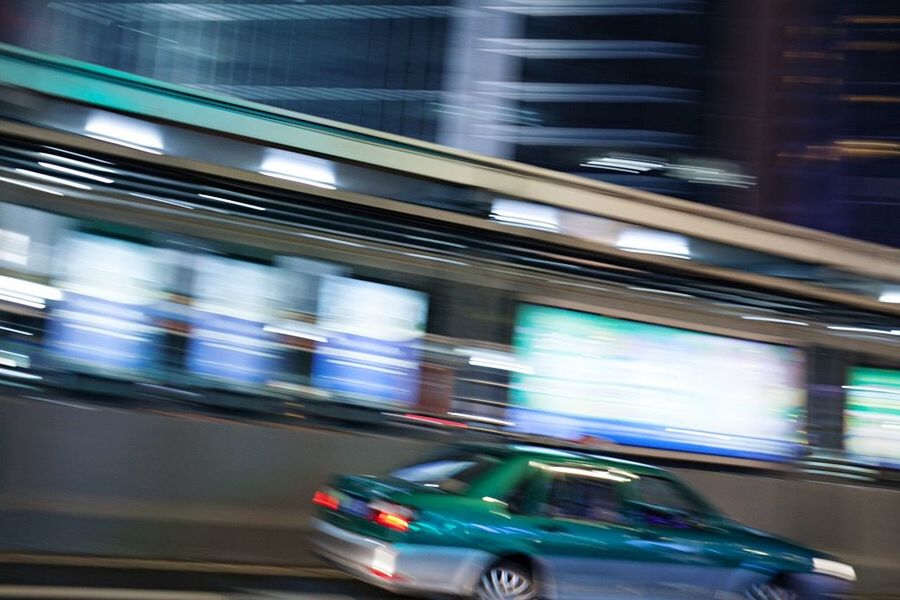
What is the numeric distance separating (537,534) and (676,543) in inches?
46.7

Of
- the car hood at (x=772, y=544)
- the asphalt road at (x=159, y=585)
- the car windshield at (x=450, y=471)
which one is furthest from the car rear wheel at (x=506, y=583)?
the car hood at (x=772, y=544)

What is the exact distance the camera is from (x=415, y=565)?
6840 mm

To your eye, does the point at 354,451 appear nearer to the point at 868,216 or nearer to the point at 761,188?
the point at 761,188

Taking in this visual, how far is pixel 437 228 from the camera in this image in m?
12.6

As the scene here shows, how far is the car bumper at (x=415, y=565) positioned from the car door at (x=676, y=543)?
1.29 meters

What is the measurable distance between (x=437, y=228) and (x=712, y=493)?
190 inches

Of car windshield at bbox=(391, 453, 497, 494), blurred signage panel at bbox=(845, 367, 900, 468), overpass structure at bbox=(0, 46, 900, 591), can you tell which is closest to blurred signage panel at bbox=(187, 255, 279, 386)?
overpass structure at bbox=(0, 46, 900, 591)

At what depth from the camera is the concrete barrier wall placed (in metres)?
9.28

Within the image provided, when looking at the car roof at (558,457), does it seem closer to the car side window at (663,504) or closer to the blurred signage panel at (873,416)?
the car side window at (663,504)

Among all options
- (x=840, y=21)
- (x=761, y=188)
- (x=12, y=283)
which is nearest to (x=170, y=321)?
(x=12, y=283)

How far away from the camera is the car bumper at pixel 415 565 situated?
6820mm

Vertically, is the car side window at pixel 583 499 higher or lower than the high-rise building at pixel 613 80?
lower

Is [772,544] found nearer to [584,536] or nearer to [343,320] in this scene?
[584,536]

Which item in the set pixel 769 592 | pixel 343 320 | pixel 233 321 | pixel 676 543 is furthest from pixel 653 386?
pixel 676 543
